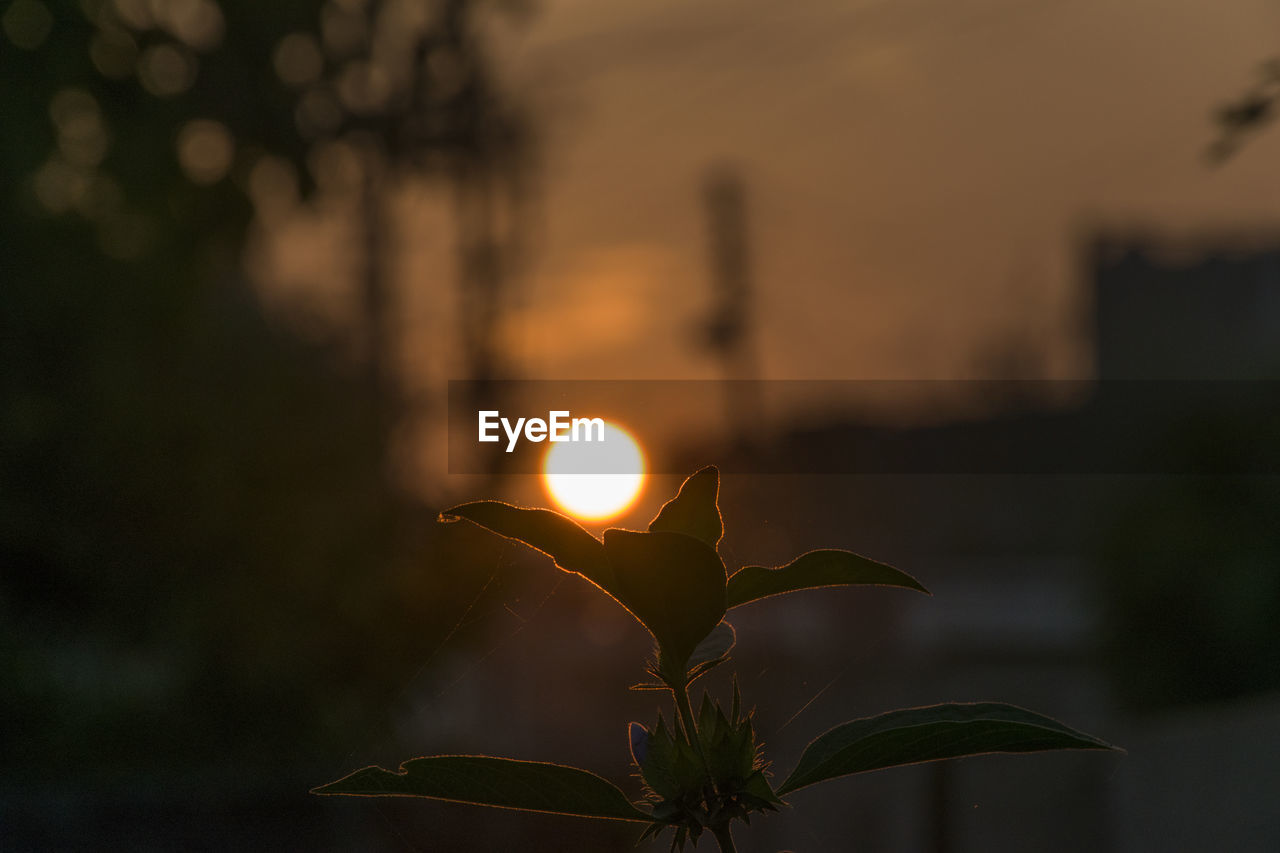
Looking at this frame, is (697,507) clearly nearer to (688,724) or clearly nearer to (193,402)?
(688,724)

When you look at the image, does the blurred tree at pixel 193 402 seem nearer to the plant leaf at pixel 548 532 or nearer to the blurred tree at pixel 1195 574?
the plant leaf at pixel 548 532

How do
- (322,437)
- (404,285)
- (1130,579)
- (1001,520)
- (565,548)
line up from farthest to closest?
1. (1130,579)
2. (1001,520)
3. (322,437)
4. (404,285)
5. (565,548)

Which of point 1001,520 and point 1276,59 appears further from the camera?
point 1001,520

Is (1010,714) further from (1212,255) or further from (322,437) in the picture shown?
(1212,255)

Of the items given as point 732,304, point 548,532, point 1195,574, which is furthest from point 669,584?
point 1195,574

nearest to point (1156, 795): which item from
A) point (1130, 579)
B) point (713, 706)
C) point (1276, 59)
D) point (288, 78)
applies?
point (1276, 59)

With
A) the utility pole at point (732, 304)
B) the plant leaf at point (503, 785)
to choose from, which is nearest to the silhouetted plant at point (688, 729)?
the plant leaf at point (503, 785)
